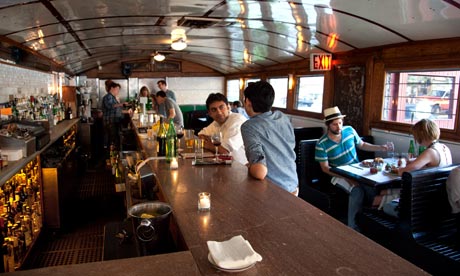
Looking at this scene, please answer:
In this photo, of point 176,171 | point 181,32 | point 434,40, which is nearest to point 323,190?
point 434,40

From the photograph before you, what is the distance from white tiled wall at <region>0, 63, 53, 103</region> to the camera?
193 inches

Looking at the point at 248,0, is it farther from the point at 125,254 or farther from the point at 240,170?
the point at 125,254

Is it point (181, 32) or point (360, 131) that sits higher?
point (181, 32)

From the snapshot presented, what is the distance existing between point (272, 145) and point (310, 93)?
6209mm

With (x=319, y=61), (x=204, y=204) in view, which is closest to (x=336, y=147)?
(x=319, y=61)

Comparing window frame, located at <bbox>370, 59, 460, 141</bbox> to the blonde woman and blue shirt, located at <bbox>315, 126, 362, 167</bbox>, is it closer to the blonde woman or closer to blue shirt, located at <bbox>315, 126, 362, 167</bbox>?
the blonde woman

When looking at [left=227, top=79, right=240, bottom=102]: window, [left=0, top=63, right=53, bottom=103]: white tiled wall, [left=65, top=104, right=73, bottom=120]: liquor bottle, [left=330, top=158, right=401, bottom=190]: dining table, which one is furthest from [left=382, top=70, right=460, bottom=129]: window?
[left=227, top=79, right=240, bottom=102]: window

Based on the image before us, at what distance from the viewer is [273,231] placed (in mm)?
1467

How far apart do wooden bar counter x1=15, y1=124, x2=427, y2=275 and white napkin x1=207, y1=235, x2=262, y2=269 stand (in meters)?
0.04

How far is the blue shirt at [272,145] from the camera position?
222 centimetres

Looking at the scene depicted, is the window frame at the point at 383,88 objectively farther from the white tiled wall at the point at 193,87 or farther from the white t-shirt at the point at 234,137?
the white tiled wall at the point at 193,87

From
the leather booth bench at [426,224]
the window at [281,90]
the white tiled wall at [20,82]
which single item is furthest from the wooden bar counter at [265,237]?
the window at [281,90]

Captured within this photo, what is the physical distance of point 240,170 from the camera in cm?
252

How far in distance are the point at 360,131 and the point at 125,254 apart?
5096mm
